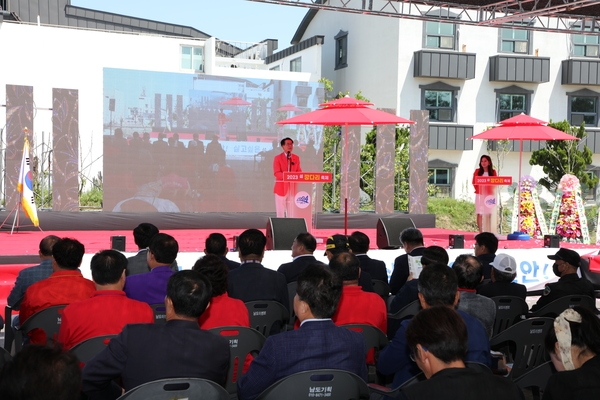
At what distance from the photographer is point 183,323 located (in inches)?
128

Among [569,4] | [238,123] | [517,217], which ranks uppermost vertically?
[569,4]

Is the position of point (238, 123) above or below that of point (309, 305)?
above

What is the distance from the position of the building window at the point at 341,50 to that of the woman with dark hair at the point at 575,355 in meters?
23.6

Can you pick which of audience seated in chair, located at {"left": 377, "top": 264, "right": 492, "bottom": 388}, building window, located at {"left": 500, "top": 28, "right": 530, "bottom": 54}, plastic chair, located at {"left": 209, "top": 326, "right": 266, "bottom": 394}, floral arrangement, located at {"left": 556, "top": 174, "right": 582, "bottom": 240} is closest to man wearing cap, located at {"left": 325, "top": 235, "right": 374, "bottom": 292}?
plastic chair, located at {"left": 209, "top": 326, "right": 266, "bottom": 394}

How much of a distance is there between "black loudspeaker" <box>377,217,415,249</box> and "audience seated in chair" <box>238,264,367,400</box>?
6.34 meters

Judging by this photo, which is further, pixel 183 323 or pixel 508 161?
pixel 508 161

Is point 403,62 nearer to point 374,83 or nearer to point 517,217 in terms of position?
point 374,83

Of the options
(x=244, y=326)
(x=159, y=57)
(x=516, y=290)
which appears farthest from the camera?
(x=159, y=57)

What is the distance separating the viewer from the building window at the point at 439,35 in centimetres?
2344

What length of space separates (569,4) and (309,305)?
8.60 m

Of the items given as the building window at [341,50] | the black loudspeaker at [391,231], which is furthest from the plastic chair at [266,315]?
the building window at [341,50]

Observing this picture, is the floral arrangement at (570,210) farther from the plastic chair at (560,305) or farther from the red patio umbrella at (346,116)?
the plastic chair at (560,305)

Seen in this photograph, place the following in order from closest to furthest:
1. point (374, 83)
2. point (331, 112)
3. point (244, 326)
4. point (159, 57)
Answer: point (244, 326) < point (331, 112) < point (159, 57) < point (374, 83)

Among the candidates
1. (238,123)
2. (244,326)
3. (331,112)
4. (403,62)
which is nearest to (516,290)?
(244,326)
